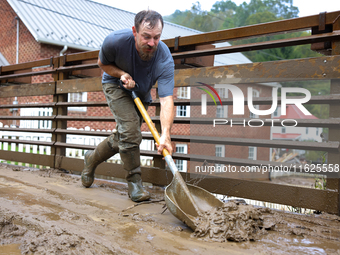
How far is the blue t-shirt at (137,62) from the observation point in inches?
132

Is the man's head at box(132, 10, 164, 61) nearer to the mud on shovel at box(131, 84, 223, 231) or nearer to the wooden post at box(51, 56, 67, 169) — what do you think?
the mud on shovel at box(131, 84, 223, 231)

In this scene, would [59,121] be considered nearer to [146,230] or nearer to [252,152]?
[146,230]

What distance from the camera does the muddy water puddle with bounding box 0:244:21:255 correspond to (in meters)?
2.04

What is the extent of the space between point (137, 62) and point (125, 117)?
621 millimetres

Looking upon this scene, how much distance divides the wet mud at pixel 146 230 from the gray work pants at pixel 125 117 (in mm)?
678

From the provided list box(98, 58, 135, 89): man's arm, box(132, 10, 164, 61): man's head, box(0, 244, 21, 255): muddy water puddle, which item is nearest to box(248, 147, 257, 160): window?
box(98, 58, 135, 89): man's arm

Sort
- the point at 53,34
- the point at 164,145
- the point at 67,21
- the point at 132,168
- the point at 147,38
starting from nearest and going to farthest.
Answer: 1. the point at 164,145
2. the point at 147,38
3. the point at 132,168
4. the point at 53,34
5. the point at 67,21

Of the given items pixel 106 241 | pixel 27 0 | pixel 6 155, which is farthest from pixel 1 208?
pixel 27 0

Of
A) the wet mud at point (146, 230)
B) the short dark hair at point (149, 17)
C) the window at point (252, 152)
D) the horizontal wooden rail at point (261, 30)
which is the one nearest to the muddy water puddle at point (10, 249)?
the wet mud at point (146, 230)

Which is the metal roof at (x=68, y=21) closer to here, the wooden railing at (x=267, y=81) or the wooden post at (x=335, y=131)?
the wooden railing at (x=267, y=81)

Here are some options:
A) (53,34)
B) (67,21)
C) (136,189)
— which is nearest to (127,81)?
(136,189)

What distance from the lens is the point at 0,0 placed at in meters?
16.5

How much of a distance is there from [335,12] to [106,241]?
9.43ft

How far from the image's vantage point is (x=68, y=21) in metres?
15.7
